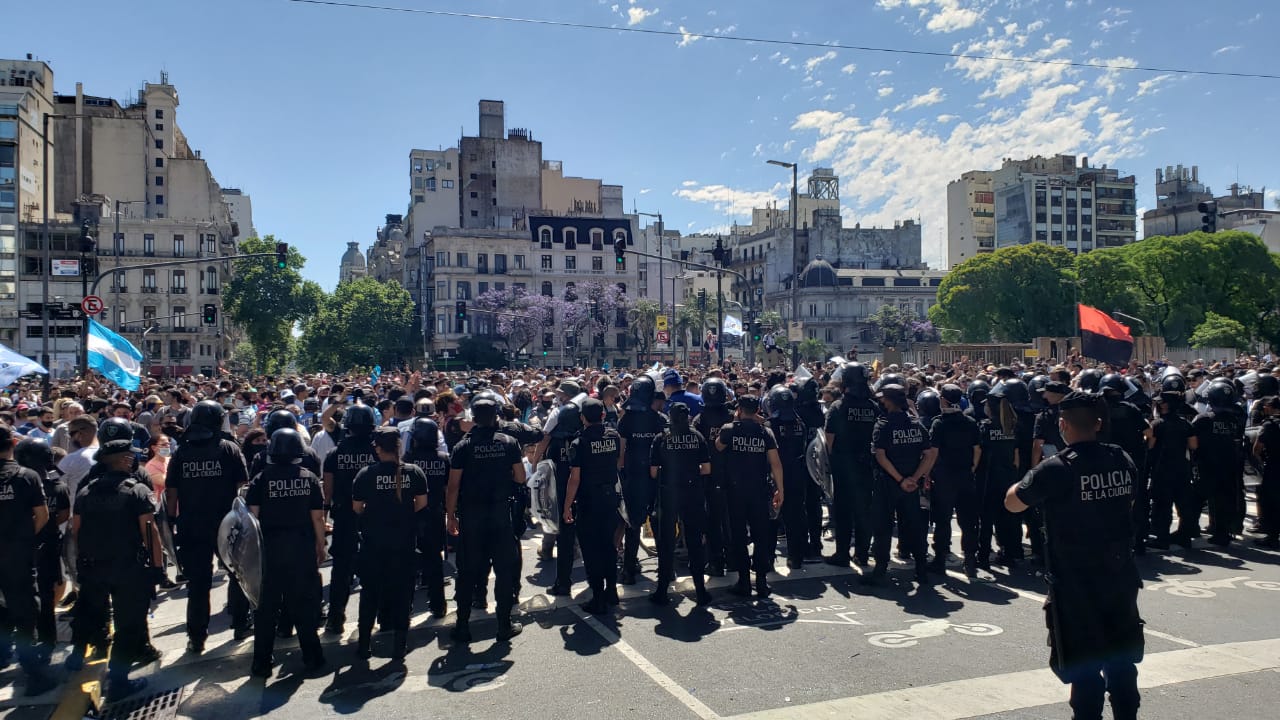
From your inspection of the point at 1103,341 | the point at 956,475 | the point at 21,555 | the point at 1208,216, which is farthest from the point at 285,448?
the point at 1208,216

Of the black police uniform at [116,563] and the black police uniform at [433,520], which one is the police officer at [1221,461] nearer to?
the black police uniform at [433,520]

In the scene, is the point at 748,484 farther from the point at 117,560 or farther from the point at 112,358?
the point at 112,358

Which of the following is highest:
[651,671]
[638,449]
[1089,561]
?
[638,449]

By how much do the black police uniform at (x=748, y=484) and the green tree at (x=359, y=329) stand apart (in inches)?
2695

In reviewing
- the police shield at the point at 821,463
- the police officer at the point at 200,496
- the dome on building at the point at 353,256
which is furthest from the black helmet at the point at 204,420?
the dome on building at the point at 353,256

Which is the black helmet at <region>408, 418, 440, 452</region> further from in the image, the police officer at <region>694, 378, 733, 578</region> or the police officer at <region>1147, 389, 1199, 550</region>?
the police officer at <region>1147, 389, 1199, 550</region>

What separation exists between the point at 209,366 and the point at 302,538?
7646 centimetres

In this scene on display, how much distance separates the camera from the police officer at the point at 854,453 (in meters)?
9.02

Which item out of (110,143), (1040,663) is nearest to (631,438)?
(1040,663)

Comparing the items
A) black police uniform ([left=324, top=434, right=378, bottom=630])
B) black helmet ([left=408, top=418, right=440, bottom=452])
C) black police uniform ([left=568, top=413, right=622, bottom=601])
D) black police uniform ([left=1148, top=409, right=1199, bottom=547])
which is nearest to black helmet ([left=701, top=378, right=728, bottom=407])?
black police uniform ([left=568, top=413, right=622, bottom=601])

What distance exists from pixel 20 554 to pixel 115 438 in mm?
987

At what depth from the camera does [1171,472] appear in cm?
991

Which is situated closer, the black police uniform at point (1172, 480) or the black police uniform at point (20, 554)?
the black police uniform at point (20, 554)

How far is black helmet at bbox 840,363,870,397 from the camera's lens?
8.95 metres
